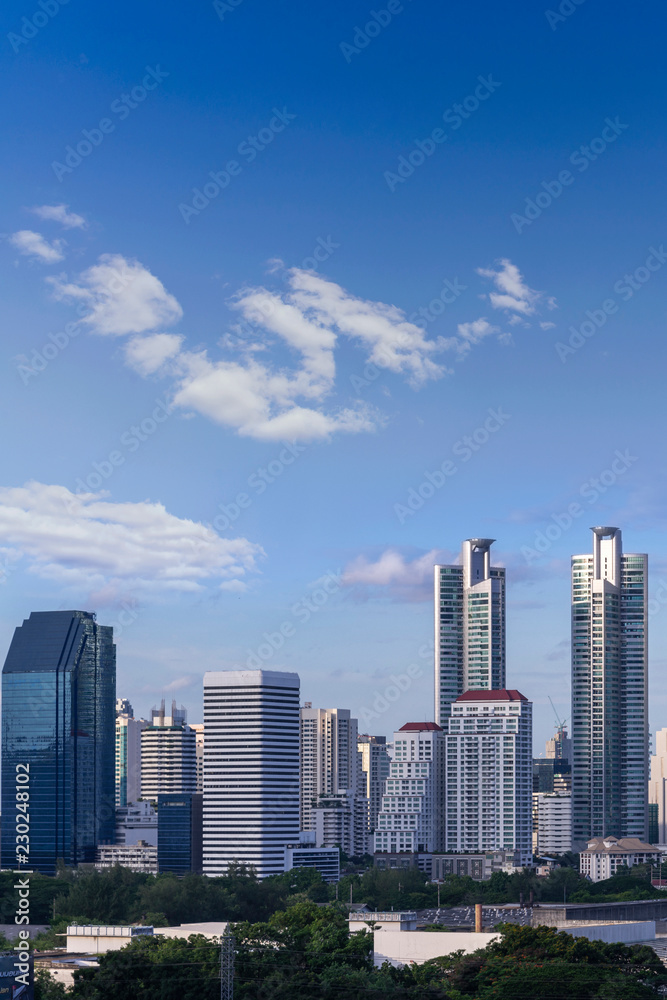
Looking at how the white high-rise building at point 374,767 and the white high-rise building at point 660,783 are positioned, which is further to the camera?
the white high-rise building at point 660,783

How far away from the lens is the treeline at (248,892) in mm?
54438

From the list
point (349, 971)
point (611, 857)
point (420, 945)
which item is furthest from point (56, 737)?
point (349, 971)

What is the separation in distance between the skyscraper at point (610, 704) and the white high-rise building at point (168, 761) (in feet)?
→ 94.7

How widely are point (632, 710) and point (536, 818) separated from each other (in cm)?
1826

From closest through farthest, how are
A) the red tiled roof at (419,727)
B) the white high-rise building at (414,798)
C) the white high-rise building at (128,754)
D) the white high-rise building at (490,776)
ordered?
1. the white high-rise building at (490,776)
2. the white high-rise building at (414,798)
3. the red tiled roof at (419,727)
4. the white high-rise building at (128,754)

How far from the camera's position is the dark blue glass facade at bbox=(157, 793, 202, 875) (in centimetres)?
7844

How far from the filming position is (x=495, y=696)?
79312mm

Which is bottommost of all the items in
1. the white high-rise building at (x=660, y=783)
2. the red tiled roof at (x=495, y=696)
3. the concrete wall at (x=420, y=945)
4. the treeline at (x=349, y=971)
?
the white high-rise building at (x=660, y=783)

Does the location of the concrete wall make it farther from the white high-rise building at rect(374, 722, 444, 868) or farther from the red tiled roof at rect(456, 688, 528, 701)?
the red tiled roof at rect(456, 688, 528, 701)

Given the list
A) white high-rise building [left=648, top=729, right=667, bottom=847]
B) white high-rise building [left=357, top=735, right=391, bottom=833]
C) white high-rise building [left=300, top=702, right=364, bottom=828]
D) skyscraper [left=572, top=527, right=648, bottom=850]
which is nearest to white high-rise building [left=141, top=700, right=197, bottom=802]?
white high-rise building [left=300, top=702, right=364, bottom=828]

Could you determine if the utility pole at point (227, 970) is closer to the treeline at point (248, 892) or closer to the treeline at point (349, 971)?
the treeline at point (349, 971)

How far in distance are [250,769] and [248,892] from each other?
13.7 meters

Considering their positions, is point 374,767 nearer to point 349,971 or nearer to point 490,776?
point 490,776

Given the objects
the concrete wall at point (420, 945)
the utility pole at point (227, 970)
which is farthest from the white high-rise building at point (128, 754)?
the utility pole at point (227, 970)
